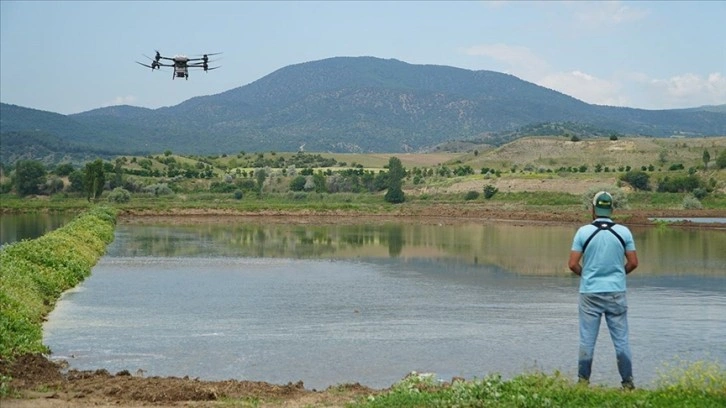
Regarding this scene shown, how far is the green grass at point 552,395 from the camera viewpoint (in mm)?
9414

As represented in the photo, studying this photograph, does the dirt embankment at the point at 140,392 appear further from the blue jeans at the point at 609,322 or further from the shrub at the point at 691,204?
the shrub at the point at 691,204

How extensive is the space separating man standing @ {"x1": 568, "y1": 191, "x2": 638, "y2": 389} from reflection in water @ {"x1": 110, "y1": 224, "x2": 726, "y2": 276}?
19.2m

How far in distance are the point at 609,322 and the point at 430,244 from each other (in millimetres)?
32482

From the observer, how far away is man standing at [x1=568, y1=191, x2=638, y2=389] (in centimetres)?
1047

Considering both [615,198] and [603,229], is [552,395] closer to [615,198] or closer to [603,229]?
[603,229]

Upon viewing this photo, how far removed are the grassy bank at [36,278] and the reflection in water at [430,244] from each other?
3.86 metres

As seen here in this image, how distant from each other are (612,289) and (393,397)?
2610mm

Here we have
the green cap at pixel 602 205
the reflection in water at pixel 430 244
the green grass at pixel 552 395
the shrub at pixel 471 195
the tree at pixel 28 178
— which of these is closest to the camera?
the green grass at pixel 552 395

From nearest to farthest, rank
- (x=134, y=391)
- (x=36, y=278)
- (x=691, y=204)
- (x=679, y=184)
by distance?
1. (x=134, y=391)
2. (x=36, y=278)
3. (x=691, y=204)
4. (x=679, y=184)

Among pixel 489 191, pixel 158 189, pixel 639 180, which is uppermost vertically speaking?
pixel 639 180

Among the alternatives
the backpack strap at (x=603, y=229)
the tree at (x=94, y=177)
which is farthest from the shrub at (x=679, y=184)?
the backpack strap at (x=603, y=229)

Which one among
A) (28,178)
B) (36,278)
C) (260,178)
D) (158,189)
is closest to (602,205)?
(36,278)

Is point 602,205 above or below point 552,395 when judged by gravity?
above

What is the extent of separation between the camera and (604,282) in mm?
10461
